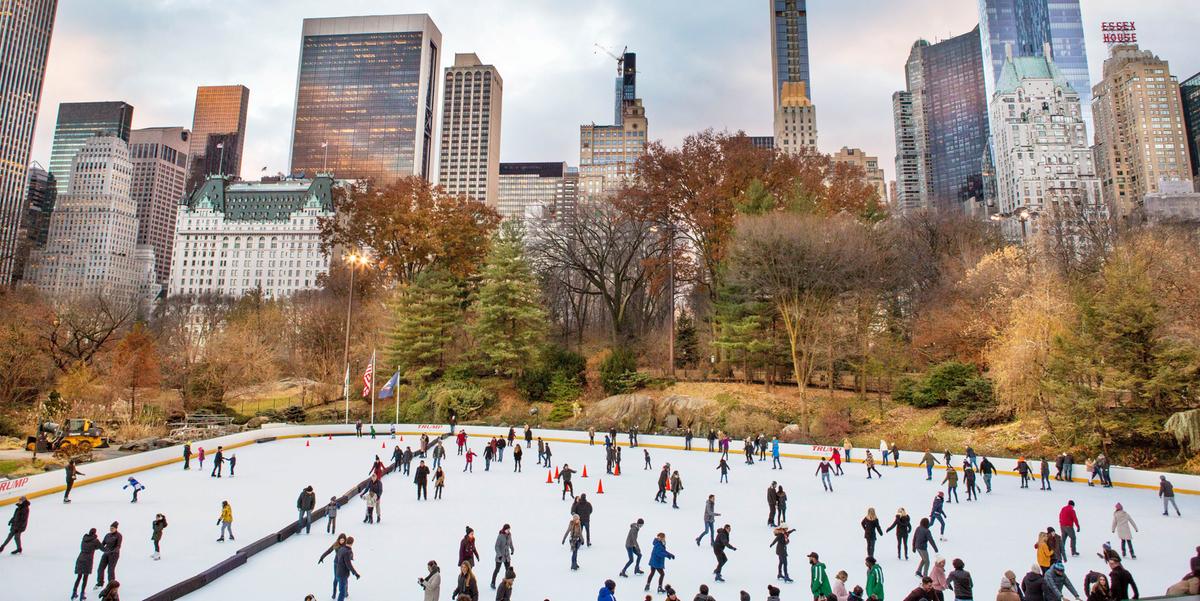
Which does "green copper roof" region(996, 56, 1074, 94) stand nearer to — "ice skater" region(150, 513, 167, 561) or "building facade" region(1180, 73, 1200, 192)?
"building facade" region(1180, 73, 1200, 192)

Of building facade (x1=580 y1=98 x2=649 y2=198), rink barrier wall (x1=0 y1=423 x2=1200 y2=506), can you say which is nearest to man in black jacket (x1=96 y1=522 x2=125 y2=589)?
rink barrier wall (x1=0 y1=423 x2=1200 y2=506)

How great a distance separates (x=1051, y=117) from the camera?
12925 centimetres

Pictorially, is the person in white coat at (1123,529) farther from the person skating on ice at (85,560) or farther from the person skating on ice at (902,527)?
the person skating on ice at (85,560)

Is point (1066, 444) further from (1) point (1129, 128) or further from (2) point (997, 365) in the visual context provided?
(1) point (1129, 128)

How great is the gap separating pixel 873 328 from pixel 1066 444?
1269cm

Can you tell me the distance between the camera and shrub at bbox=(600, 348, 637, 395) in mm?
37312

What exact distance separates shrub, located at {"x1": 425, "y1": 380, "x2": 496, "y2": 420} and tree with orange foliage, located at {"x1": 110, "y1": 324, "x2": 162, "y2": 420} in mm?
16047

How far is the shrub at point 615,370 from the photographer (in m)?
37.3

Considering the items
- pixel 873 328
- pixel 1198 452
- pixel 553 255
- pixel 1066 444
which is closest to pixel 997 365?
pixel 1066 444

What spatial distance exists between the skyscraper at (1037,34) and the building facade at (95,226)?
752ft

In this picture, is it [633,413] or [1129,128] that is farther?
[1129,128]

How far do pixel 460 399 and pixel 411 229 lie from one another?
12.5 metres

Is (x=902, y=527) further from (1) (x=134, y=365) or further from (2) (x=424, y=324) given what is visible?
(1) (x=134, y=365)

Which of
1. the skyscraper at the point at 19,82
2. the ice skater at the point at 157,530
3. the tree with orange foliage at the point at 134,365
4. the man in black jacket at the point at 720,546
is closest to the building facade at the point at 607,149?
the skyscraper at the point at 19,82
